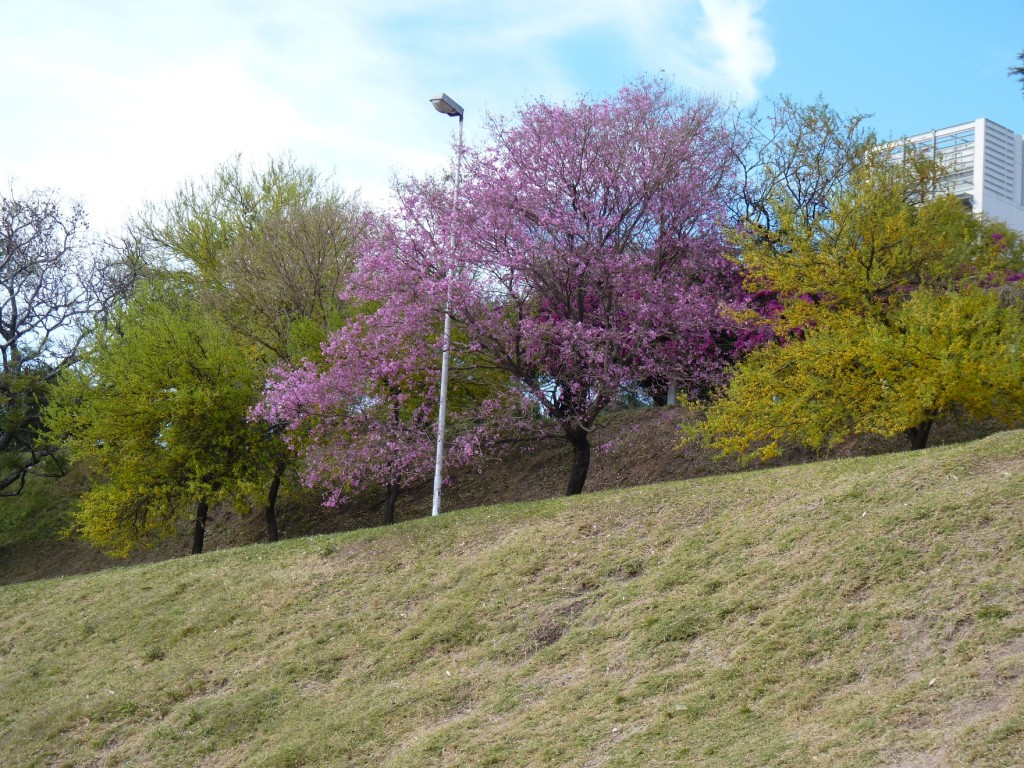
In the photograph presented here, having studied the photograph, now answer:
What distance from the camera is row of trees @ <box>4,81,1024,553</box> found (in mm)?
14961

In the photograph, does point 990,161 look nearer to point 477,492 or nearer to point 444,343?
point 477,492

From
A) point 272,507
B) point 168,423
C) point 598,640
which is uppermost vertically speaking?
point 168,423

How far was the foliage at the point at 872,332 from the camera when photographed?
13711 millimetres

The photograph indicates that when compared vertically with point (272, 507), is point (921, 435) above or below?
above

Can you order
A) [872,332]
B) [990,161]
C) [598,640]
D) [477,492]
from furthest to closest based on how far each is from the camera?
[990,161] < [477,492] < [872,332] < [598,640]

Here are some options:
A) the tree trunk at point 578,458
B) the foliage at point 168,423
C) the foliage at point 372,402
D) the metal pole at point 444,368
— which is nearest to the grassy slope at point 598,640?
the metal pole at point 444,368

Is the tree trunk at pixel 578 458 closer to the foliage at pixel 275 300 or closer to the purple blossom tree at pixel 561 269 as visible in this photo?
the purple blossom tree at pixel 561 269

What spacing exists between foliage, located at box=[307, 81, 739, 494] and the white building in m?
37.1

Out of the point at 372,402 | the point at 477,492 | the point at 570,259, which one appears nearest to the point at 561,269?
the point at 570,259

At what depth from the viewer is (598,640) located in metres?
9.30

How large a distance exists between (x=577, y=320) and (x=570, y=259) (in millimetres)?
1143

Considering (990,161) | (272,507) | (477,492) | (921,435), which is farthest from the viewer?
(990,161)

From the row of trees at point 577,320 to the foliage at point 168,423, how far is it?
5cm

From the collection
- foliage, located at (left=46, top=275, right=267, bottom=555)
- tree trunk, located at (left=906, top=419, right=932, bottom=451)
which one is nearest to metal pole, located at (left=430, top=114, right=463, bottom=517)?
foliage, located at (left=46, top=275, right=267, bottom=555)
